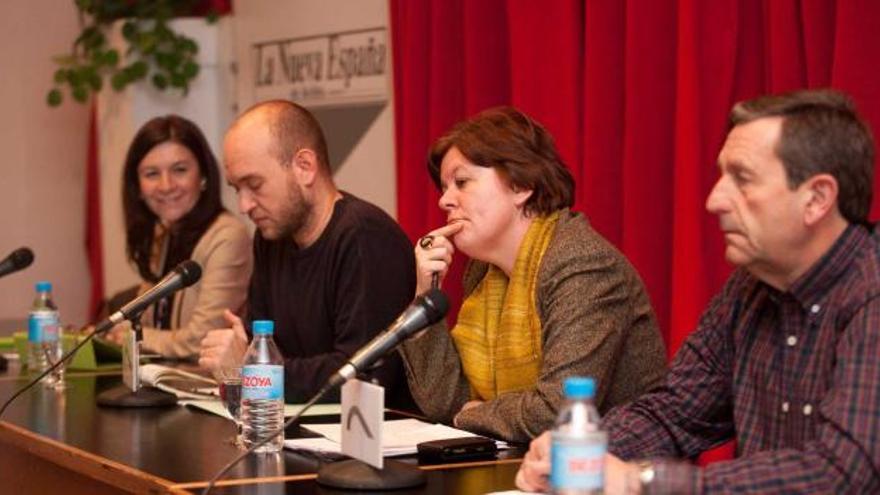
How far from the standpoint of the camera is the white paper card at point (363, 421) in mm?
2236

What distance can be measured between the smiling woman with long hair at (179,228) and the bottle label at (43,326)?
33 cm

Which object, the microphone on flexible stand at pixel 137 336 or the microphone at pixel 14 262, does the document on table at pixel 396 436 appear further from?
the microphone at pixel 14 262

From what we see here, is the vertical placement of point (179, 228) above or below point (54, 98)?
below

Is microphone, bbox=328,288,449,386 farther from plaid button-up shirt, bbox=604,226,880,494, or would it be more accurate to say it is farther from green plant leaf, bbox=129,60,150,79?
green plant leaf, bbox=129,60,150,79

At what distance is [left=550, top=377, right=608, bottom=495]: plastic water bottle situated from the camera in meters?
1.87

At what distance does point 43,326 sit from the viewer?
12.9 feet

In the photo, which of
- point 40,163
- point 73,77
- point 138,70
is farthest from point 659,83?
point 40,163

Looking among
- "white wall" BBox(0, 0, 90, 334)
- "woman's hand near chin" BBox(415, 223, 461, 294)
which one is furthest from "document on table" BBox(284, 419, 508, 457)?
"white wall" BBox(0, 0, 90, 334)

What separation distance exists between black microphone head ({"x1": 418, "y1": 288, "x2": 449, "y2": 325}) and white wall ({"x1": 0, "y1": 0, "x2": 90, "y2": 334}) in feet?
15.2

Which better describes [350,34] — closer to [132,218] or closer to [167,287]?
[132,218]

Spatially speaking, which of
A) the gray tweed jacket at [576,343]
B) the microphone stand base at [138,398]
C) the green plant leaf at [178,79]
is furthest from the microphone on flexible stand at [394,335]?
the green plant leaf at [178,79]

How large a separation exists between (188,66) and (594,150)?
2367 millimetres

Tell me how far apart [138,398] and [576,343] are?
105 centimetres

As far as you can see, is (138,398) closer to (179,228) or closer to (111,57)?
(179,228)
